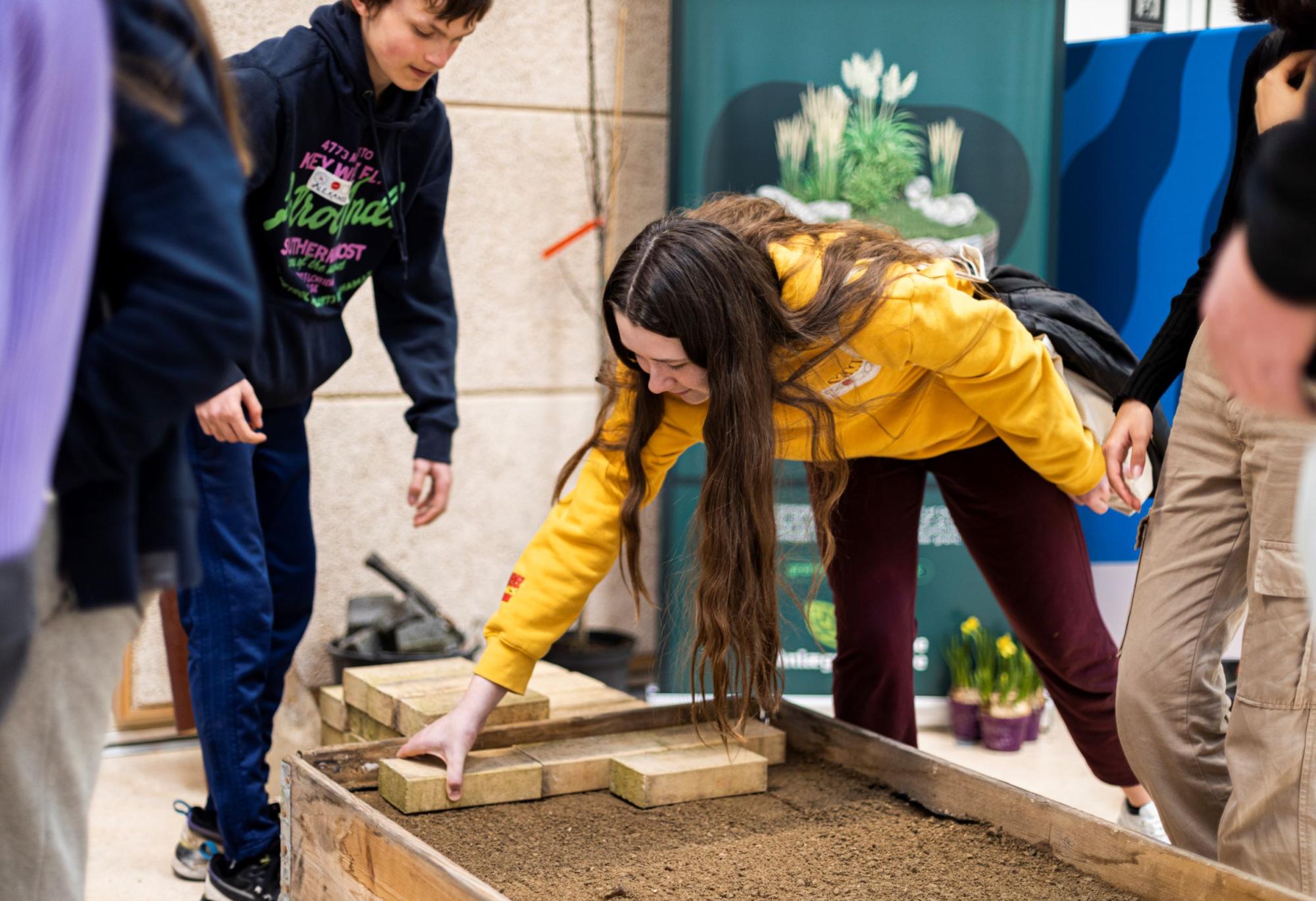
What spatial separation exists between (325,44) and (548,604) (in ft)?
3.40

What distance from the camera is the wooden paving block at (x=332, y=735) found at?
108 inches

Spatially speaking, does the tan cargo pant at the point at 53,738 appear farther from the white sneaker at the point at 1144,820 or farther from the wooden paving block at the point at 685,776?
the white sneaker at the point at 1144,820

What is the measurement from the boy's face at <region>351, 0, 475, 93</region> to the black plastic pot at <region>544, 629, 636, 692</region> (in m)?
1.69

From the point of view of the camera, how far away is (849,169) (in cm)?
345

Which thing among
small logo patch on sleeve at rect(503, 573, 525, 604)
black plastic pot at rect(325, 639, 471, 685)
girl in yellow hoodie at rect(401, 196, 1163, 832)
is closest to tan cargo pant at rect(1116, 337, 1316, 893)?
girl in yellow hoodie at rect(401, 196, 1163, 832)

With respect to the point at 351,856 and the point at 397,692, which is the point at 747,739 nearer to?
the point at 397,692

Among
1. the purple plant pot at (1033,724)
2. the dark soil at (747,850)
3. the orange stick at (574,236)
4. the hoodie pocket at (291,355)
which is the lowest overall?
the purple plant pot at (1033,724)

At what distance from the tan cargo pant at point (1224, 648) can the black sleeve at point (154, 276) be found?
136 centimetres

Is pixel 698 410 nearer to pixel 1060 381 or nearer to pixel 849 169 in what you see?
pixel 1060 381

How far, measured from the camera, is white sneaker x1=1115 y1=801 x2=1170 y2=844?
8.23ft

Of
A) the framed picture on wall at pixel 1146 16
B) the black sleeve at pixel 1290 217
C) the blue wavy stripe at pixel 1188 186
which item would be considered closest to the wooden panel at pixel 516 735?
the black sleeve at pixel 1290 217

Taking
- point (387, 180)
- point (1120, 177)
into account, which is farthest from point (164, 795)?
point (1120, 177)

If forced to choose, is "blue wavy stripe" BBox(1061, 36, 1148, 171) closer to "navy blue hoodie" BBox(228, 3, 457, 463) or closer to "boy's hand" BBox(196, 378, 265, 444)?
"navy blue hoodie" BBox(228, 3, 457, 463)

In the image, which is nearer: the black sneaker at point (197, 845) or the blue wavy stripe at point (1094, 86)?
the black sneaker at point (197, 845)
